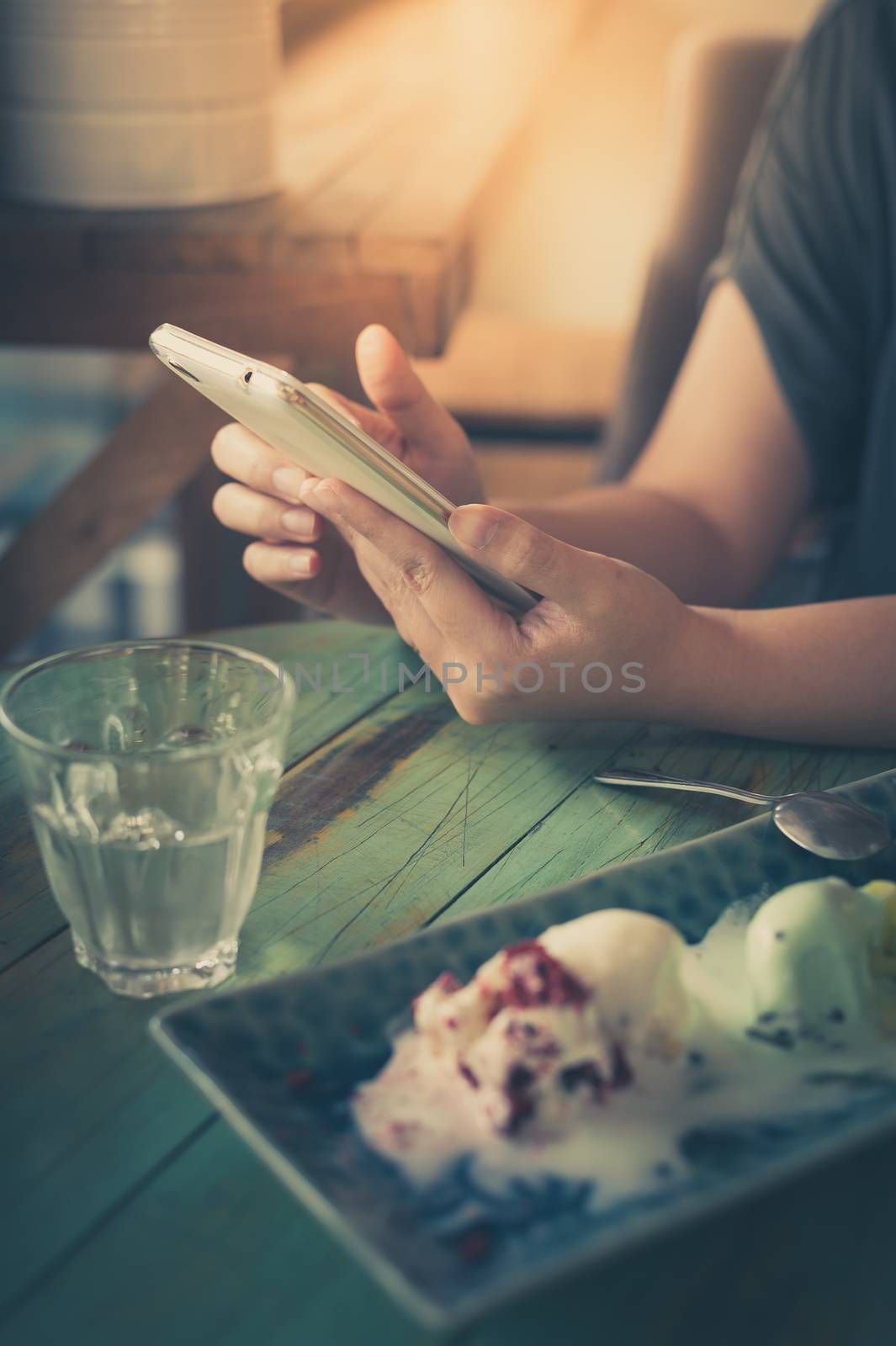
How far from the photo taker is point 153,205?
1258mm

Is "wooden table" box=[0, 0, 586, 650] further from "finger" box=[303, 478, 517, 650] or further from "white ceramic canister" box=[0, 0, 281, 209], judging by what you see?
"finger" box=[303, 478, 517, 650]

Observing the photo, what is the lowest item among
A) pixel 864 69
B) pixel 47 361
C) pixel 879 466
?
pixel 47 361

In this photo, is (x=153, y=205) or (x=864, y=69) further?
(x=153, y=205)

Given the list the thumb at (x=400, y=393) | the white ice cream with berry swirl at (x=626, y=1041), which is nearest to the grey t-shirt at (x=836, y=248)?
the thumb at (x=400, y=393)

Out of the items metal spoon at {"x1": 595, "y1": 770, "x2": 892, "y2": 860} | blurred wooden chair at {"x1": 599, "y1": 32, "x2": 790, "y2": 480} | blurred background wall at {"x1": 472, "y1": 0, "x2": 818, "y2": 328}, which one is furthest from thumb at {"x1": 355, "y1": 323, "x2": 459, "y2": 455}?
blurred background wall at {"x1": 472, "y1": 0, "x2": 818, "y2": 328}

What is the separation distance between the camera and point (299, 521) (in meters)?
0.78

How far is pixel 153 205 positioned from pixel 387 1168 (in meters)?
1.10

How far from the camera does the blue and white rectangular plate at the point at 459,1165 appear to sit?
342 millimetres

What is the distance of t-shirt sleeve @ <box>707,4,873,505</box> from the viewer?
1.09 metres

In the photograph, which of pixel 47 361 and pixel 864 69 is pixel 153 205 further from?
pixel 47 361

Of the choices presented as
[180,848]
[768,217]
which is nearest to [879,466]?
[768,217]

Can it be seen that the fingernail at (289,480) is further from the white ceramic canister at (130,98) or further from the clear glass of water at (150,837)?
the white ceramic canister at (130,98)

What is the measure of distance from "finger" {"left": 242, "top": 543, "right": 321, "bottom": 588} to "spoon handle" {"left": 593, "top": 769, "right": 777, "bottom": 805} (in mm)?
236

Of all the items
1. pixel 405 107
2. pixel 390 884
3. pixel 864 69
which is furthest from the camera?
pixel 405 107
